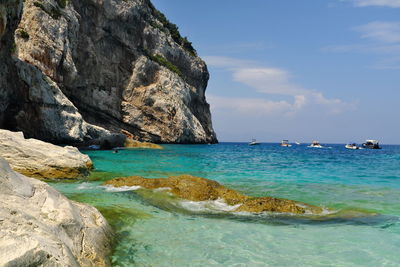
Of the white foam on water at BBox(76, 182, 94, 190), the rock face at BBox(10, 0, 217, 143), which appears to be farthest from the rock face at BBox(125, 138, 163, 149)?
the white foam on water at BBox(76, 182, 94, 190)

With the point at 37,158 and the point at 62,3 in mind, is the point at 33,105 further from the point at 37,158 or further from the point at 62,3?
the point at 37,158

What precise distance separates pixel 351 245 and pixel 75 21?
56360 millimetres

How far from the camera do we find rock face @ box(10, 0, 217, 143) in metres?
39.3

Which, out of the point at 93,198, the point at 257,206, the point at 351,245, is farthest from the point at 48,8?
the point at 351,245

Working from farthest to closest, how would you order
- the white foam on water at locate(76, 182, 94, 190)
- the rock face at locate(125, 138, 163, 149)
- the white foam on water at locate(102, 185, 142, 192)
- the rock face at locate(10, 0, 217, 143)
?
the rock face at locate(125, 138, 163, 149) → the rock face at locate(10, 0, 217, 143) → the white foam on water at locate(76, 182, 94, 190) → the white foam on water at locate(102, 185, 142, 192)

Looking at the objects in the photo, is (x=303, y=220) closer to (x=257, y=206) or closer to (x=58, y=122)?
(x=257, y=206)

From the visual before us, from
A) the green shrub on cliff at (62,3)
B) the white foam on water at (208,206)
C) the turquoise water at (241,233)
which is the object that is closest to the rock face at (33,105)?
the green shrub on cliff at (62,3)

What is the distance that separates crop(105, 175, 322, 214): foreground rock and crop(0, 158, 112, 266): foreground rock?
589cm

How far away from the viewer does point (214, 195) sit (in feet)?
42.9

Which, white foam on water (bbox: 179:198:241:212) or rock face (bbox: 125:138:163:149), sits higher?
rock face (bbox: 125:138:163:149)

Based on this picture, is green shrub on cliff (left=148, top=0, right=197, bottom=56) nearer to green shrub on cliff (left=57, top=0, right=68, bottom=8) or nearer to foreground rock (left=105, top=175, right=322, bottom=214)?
green shrub on cliff (left=57, top=0, right=68, bottom=8)

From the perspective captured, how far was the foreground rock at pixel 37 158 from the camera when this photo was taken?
15.9m

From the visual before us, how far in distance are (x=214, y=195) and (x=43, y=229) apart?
29.4 ft

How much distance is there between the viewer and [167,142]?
75375mm
